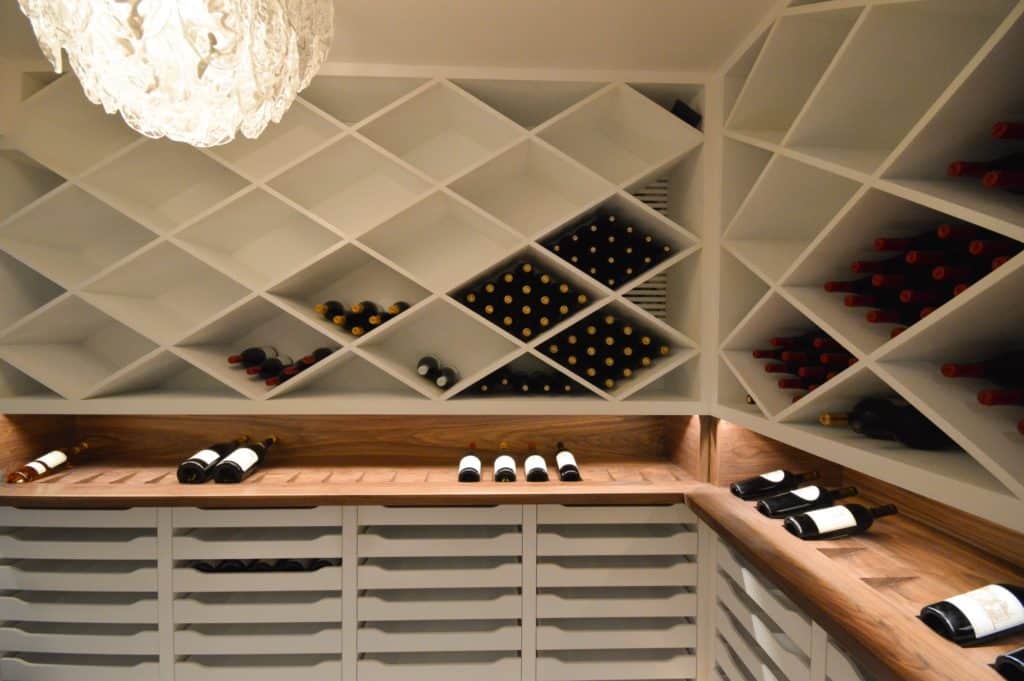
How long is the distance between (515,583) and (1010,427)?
53.9 inches

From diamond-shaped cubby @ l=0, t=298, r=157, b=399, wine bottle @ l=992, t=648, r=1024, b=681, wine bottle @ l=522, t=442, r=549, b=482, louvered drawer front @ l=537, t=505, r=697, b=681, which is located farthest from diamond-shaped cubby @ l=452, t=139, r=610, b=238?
wine bottle @ l=992, t=648, r=1024, b=681

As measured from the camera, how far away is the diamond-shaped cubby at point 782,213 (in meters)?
1.66

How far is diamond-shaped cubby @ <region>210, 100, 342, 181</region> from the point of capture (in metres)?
2.06

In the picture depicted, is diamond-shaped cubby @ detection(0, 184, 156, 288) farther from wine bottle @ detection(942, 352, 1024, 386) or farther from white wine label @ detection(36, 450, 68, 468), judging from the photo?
wine bottle @ detection(942, 352, 1024, 386)

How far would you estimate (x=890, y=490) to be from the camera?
175cm

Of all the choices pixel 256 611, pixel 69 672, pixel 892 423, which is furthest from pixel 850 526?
pixel 69 672

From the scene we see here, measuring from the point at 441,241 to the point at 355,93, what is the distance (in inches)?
23.0

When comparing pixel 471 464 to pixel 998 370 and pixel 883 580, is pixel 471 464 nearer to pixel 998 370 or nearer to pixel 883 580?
pixel 883 580

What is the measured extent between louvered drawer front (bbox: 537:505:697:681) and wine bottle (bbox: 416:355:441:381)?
609mm

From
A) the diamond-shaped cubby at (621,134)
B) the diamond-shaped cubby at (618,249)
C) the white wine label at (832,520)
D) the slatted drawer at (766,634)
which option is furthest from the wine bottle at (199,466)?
the white wine label at (832,520)

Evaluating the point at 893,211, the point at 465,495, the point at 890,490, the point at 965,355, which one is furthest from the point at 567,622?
the point at 893,211

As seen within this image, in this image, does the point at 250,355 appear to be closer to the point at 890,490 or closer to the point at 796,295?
the point at 796,295

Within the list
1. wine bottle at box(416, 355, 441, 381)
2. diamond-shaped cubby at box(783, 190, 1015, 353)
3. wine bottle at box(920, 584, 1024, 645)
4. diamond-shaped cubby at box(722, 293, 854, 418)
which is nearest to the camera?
wine bottle at box(920, 584, 1024, 645)

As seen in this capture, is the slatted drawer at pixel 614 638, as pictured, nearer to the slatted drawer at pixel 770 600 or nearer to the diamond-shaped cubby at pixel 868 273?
the slatted drawer at pixel 770 600
